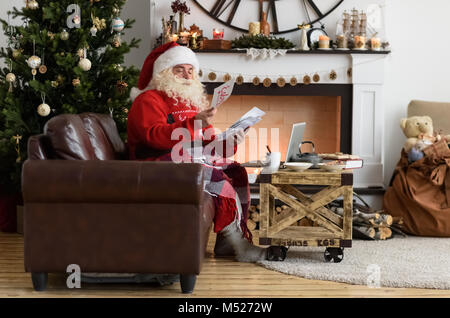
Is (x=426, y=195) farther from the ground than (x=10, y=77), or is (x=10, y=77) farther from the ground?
(x=10, y=77)

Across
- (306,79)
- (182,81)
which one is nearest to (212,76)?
(306,79)

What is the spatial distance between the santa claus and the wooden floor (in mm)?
315

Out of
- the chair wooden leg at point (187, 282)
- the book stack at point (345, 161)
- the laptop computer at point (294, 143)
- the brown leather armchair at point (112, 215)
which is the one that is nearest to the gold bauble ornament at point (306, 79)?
the book stack at point (345, 161)

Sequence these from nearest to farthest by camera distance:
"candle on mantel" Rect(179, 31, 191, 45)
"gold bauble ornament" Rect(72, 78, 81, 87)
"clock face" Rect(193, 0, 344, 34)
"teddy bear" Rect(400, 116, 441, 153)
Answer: "gold bauble ornament" Rect(72, 78, 81, 87) → "teddy bear" Rect(400, 116, 441, 153) → "candle on mantel" Rect(179, 31, 191, 45) → "clock face" Rect(193, 0, 344, 34)

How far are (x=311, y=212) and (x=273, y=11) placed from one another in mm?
2182

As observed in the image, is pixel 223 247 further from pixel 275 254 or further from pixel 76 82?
pixel 76 82

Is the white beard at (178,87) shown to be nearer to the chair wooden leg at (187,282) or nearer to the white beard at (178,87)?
the white beard at (178,87)

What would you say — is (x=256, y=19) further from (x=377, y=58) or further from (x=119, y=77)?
(x=119, y=77)

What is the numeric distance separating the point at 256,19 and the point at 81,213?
2.81 m

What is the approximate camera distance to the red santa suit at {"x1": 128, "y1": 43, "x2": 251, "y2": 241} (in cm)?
321

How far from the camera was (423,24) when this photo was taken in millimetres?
5109

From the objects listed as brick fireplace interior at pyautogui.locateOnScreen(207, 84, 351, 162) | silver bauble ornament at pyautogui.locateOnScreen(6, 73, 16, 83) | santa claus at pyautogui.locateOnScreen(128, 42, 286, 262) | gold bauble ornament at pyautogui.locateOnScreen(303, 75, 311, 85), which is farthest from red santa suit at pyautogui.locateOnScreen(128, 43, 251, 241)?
brick fireplace interior at pyautogui.locateOnScreen(207, 84, 351, 162)

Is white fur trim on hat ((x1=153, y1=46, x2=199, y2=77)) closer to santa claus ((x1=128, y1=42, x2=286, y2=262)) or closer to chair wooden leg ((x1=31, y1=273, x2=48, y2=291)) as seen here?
santa claus ((x1=128, y1=42, x2=286, y2=262))

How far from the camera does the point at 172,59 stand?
11.5 ft
